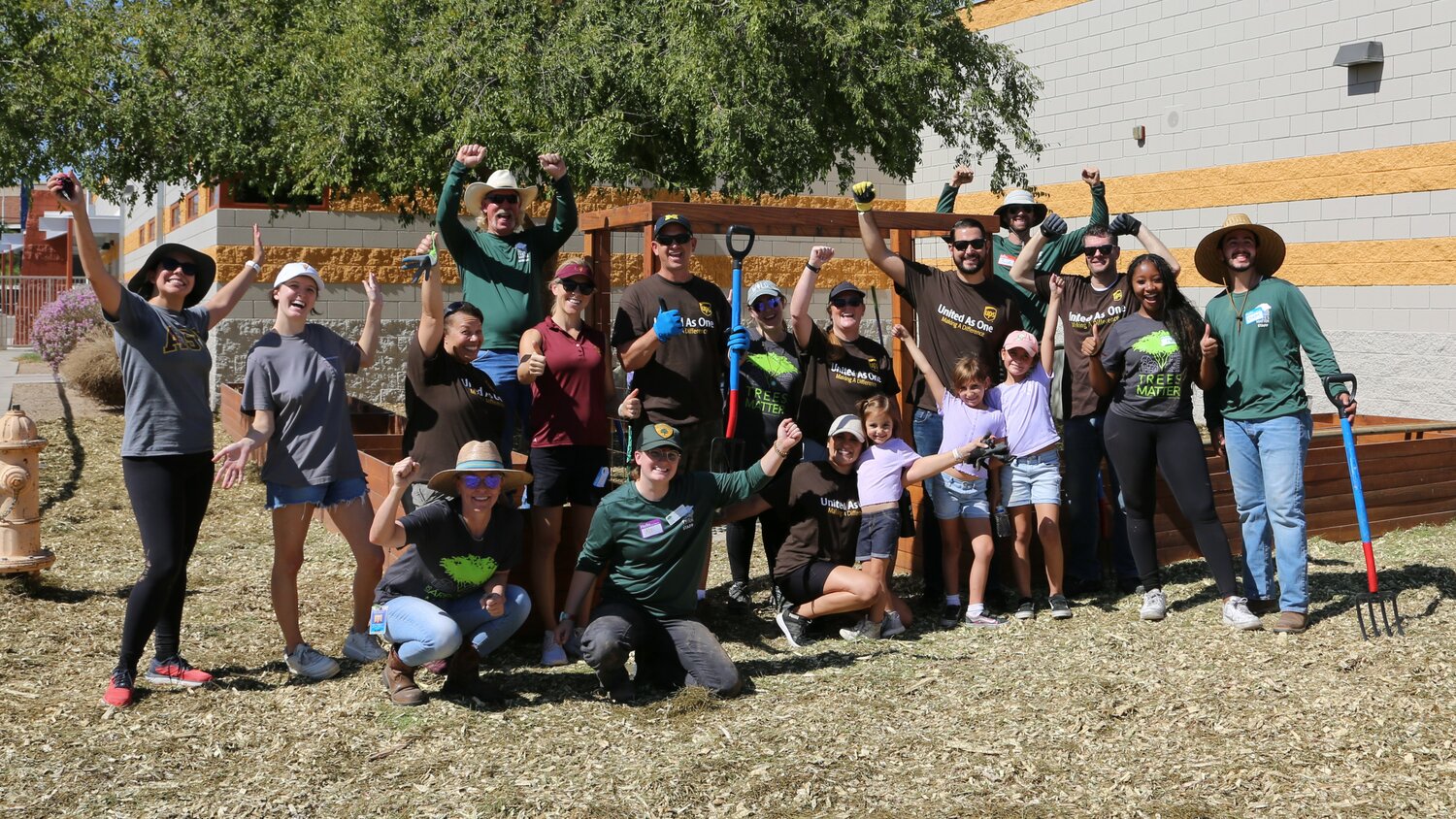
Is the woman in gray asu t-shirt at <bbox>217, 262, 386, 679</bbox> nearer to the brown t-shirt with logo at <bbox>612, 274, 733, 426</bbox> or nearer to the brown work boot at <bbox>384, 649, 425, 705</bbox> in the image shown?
the brown work boot at <bbox>384, 649, 425, 705</bbox>

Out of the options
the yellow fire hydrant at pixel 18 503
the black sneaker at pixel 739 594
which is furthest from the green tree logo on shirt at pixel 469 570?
the yellow fire hydrant at pixel 18 503

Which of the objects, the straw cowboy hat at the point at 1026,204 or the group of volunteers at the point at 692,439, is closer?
the group of volunteers at the point at 692,439

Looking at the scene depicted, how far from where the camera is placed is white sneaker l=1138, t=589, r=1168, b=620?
257 inches

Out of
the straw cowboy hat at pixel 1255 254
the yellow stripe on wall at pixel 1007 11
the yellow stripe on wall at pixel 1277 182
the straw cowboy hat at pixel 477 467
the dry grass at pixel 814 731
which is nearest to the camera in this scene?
the dry grass at pixel 814 731

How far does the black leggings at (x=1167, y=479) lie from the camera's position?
6457 millimetres

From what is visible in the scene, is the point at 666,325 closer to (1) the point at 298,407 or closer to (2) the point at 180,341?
(1) the point at 298,407

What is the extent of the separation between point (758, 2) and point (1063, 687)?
623cm

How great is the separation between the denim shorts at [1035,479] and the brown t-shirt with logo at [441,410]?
279cm

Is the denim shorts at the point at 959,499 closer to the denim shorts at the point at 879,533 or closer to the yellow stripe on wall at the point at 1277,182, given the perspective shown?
the denim shorts at the point at 879,533

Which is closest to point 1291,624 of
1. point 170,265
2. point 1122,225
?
point 1122,225

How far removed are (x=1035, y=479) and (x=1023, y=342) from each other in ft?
2.38

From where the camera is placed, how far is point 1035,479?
665 cm

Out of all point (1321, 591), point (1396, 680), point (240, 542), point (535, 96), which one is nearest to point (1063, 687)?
point (1396, 680)

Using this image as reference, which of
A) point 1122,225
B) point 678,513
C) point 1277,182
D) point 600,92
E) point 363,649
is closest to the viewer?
point 678,513
